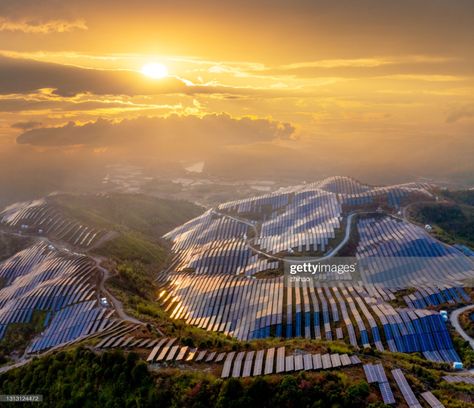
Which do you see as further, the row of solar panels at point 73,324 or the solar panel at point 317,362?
the row of solar panels at point 73,324

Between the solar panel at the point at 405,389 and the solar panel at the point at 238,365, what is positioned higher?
the solar panel at the point at 405,389

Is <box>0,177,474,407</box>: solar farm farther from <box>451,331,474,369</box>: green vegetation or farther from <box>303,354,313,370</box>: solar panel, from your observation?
<box>451,331,474,369</box>: green vegetation

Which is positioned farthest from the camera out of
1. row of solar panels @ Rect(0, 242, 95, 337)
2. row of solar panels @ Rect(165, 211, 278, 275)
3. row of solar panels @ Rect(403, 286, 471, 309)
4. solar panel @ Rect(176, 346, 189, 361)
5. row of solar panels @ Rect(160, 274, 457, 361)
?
row of solar panels @ Rect(165, 211, 278, 275)

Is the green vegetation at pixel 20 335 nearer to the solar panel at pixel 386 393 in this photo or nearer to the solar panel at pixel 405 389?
the solar panel at pixel 386 393

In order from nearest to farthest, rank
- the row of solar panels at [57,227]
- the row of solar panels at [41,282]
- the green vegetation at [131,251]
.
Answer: the row of solar panels at [41,282] → the green vegetation at [131,251] → the row of solar panels at [57,227]

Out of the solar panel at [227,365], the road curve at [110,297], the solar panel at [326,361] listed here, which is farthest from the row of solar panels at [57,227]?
the solar panel at [326,361]

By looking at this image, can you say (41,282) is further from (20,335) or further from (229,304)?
(229,304)

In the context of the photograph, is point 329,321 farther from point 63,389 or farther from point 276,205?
point 276,205

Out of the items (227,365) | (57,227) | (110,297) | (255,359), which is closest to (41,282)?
(110,297)

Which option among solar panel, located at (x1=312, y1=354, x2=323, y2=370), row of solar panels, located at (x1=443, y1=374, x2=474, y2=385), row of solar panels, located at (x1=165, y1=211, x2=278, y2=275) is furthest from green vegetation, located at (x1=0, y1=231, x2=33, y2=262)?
row of solar panels, located at (x1=443, y1=374, x2=474, y2=385)
